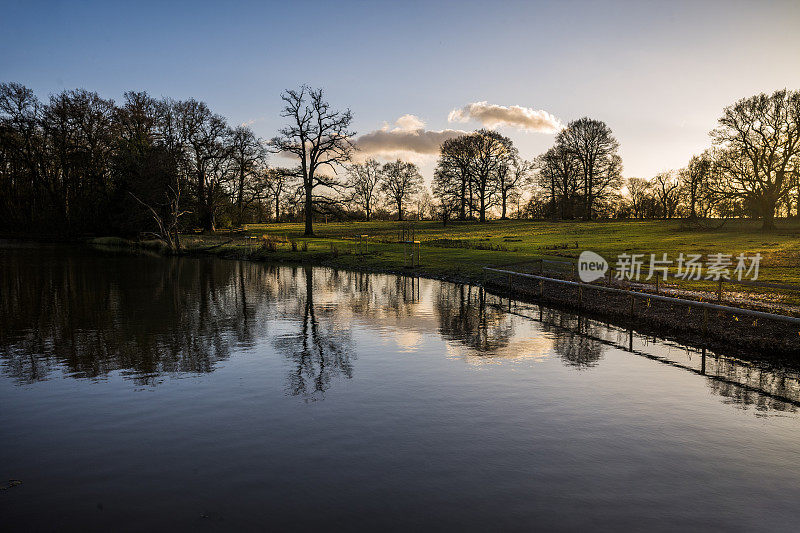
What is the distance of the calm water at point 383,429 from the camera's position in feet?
18.5

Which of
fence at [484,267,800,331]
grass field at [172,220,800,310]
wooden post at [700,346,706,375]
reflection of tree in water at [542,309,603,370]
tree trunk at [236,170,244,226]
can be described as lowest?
wooden post at [700,346,706,375]

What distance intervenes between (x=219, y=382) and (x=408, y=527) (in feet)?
21.3

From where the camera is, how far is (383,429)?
786 centimetres

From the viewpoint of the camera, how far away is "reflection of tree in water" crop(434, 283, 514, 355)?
14.4m

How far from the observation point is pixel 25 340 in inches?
541

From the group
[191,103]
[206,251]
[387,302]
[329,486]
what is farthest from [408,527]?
[191,103]

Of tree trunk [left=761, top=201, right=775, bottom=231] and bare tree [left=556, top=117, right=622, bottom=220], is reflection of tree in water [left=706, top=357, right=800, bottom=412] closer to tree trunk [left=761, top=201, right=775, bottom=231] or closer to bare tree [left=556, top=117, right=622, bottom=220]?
tree trunk [left=761, top=201, right=775, bottom=231]

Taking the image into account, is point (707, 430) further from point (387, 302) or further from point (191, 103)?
point (191, 103)

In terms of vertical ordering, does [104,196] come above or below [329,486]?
above

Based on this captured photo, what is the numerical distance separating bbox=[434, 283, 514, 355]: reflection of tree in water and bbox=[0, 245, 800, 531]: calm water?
0.60 ft

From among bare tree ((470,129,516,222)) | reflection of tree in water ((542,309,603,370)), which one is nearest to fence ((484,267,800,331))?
reflection of tree in water ((542,309,603,370))

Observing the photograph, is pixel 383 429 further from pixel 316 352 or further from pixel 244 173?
pixel 244 173

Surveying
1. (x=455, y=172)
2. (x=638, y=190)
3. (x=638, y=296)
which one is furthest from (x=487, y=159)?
(x=638, y=296)

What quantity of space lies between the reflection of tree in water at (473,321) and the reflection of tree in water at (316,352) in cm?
362
